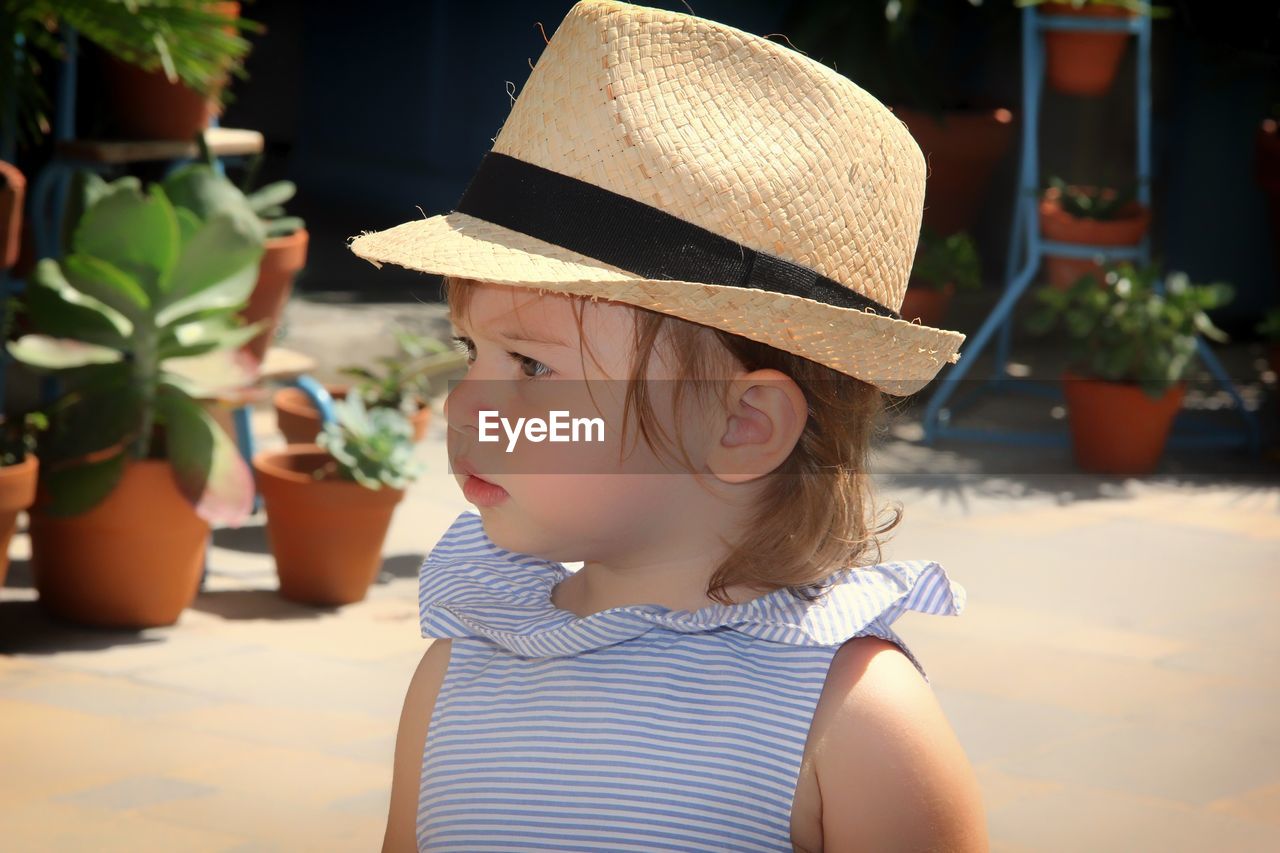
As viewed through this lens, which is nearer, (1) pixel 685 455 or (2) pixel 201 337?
(1) pixel 685 455

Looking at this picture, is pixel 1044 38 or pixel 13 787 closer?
pixel 13 787

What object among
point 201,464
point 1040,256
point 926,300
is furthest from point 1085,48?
point 201,464

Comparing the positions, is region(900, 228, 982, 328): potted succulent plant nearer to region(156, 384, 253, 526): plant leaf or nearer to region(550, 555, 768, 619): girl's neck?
region(156, 384, 253, 526): plant leaf

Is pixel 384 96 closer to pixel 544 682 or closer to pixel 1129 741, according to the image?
pixel 1129 741

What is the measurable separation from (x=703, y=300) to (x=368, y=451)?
2.14 m

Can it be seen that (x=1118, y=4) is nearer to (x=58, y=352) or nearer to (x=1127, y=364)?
(x=1127, y=364)

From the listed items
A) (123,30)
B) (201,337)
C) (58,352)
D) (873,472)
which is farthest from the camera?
(873,472)

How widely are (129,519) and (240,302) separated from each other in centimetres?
46

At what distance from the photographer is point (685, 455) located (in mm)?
1385

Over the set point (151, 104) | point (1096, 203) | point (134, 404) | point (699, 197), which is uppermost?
point (699, 197)

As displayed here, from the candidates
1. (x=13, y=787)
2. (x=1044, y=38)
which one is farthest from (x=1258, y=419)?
(x=13, y=787)

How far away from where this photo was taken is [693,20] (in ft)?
4.67

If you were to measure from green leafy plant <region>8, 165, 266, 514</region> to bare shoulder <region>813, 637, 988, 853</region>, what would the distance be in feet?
6.48
